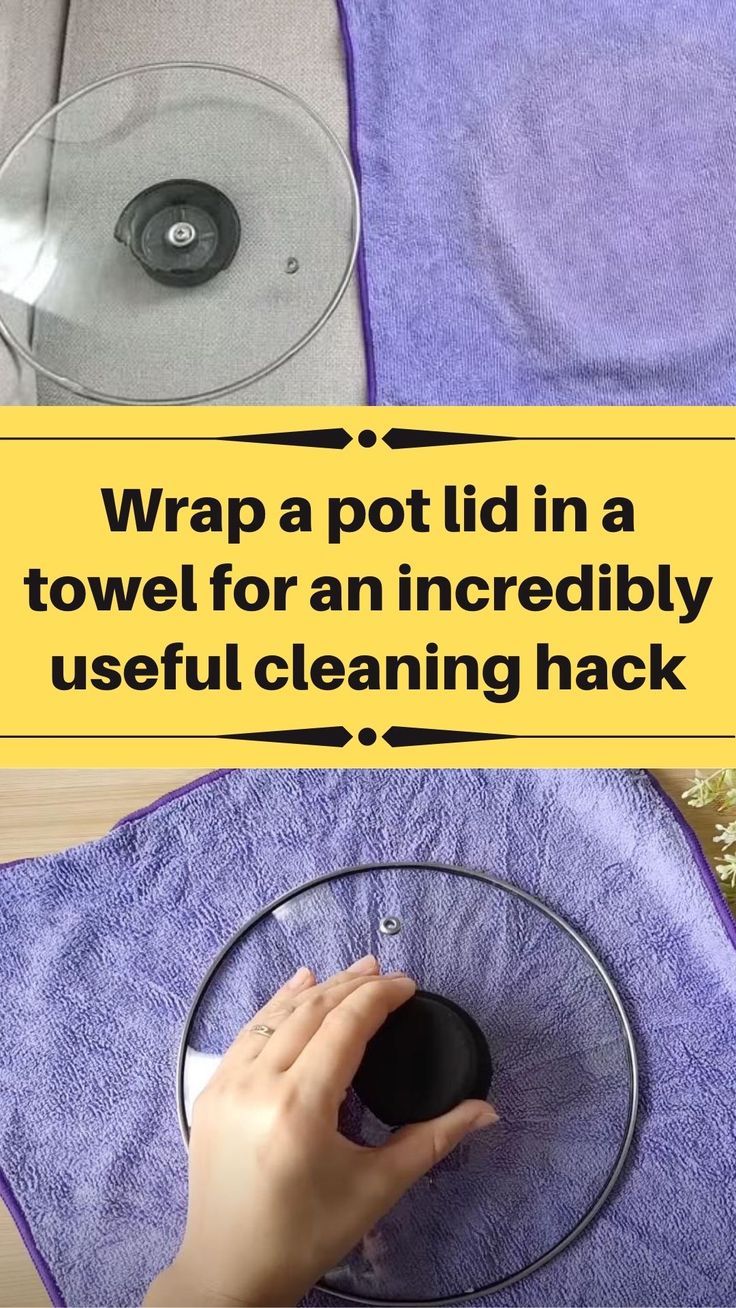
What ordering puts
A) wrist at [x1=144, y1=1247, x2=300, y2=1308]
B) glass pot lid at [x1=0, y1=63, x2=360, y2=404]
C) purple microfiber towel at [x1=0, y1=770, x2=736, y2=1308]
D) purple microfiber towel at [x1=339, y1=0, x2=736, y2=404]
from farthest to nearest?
purple microfiber towel at [x1=339, y1=0, x2=736, y2=404]
glass pot lid at [x1=0, y1=63, x2=360, y2=404]
purple microfiber towel at [x1=0, y1=770, x2=736, y2=1308]
wrist at [x1=144, y1=1247, x2=300, y2=1308]

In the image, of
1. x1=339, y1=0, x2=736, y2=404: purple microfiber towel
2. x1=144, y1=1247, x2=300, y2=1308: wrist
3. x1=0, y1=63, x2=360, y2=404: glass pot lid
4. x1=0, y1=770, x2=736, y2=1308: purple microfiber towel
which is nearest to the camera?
x1=144, y1=1247, x2=300, y2=1308: wrist

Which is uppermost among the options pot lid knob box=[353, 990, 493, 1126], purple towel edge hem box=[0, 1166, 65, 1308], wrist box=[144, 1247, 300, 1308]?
pot lid knob box=[353, 990, 493, 1126]

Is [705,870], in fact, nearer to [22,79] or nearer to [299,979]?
[299,979]

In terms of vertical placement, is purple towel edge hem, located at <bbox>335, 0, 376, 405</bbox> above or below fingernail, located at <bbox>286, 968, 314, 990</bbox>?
above

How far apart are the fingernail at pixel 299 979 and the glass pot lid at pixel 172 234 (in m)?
0.35

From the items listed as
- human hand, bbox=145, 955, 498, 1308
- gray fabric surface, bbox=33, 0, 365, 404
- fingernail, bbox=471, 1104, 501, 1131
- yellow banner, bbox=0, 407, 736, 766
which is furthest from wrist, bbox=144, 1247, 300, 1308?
gray fabric surface, bbox=33, 0, 365, 404

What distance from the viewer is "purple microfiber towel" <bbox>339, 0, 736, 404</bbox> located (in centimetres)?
90

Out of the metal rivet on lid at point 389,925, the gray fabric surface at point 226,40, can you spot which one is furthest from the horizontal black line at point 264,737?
the gray fabric surface at point 226,40

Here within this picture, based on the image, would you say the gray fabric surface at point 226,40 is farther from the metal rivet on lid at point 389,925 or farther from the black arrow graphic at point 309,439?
the metal rivet on lid at point 389,925

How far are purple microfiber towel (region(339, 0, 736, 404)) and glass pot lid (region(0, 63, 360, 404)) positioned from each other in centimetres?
10

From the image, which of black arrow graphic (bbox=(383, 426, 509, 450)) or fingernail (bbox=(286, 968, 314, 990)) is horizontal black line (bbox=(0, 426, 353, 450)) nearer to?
black arrow graphic (bbox=(383, 426, 509, 450))

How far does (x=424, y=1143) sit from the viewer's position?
64 centimetres

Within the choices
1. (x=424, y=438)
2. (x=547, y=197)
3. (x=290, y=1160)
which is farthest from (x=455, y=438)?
(x=290, y=1160)

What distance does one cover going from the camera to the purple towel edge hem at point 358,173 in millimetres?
877
